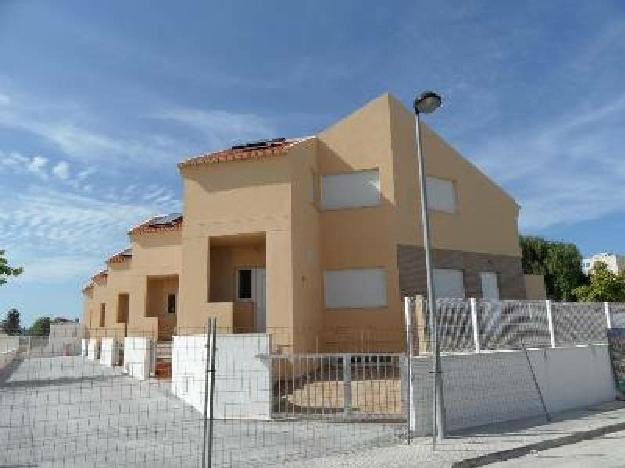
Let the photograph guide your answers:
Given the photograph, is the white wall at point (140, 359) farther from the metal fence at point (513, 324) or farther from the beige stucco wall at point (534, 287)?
Result: the beige stucco wall at point (534, 287)

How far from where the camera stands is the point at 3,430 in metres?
9.56

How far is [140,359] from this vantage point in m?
15.9

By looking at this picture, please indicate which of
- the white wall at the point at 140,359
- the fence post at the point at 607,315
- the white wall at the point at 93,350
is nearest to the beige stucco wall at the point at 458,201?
the fence post at the point at 607,315

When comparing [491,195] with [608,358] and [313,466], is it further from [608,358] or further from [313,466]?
[313,466]

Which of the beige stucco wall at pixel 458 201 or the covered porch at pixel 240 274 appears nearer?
the covered porch at pixel 240 274

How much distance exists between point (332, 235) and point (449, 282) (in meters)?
4.43

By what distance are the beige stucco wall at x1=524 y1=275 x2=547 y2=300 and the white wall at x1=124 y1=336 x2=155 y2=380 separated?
49.4 feet

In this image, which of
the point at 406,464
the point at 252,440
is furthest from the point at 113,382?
the point at 406,464

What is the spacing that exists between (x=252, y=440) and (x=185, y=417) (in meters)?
2.43

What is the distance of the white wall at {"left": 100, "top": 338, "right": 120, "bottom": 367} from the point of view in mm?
19766

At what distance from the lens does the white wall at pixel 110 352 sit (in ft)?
64.8

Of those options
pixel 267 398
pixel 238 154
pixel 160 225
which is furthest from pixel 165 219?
pixel 267 398

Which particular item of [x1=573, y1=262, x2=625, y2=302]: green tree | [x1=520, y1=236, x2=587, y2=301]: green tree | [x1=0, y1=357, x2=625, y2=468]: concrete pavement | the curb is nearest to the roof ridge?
[x1=0, y1=357, x2=625, y2=468]: concrete pavement

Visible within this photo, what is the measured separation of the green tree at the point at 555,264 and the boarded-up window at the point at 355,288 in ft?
93.4
